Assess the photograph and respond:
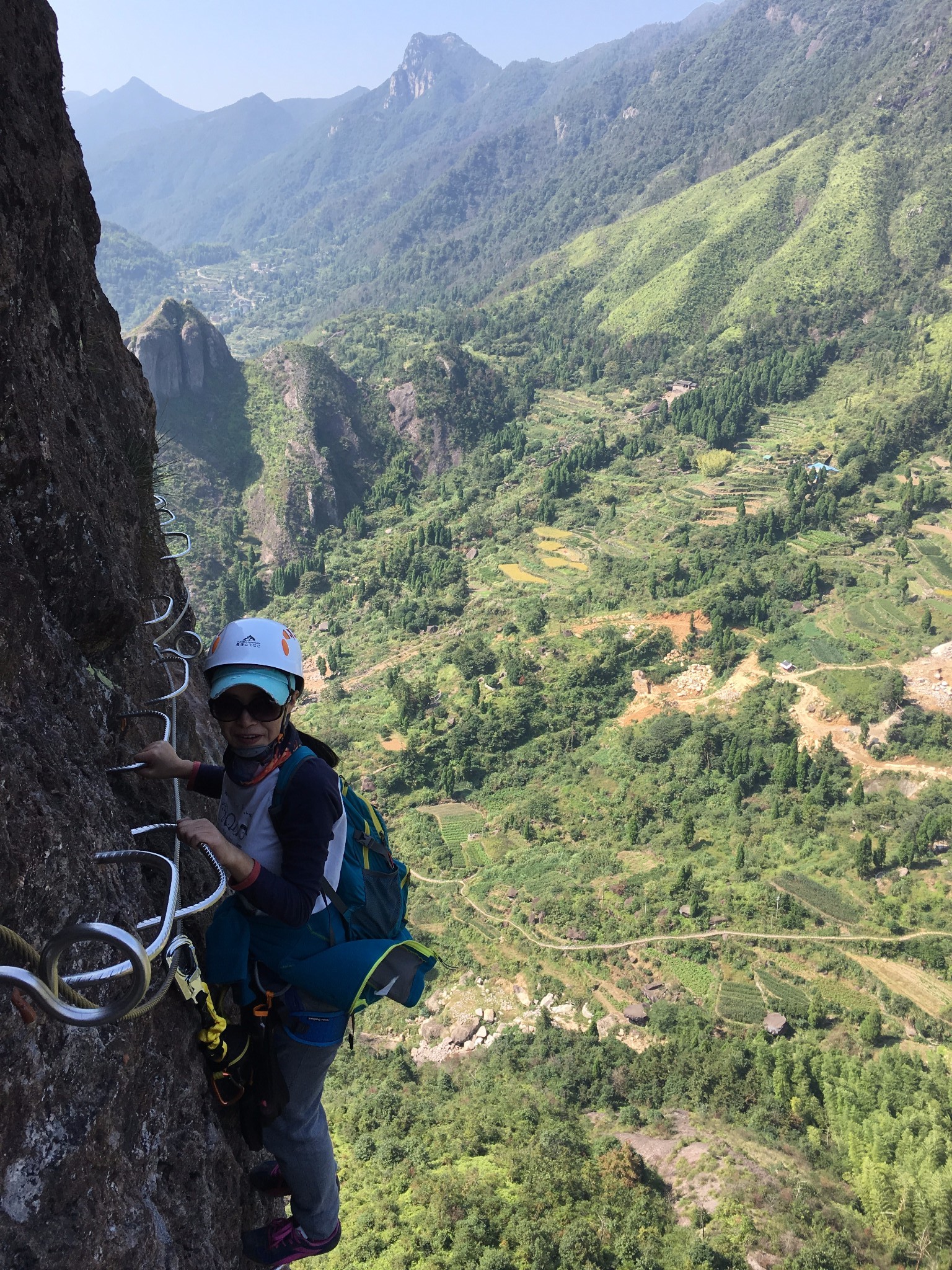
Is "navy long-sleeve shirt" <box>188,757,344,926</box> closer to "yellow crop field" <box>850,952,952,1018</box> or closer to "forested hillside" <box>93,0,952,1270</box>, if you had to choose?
"forested hillside" <box>93,0,952,1270</box>

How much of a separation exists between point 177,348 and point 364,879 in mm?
91325

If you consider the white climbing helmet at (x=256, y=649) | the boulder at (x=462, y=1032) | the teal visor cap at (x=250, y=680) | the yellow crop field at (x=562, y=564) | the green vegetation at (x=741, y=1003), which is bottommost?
the boulder at (x=462, y=1032)


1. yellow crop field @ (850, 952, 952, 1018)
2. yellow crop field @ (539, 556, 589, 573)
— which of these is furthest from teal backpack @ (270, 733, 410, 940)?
yellow crop field @ (539, 556, 589, 573)

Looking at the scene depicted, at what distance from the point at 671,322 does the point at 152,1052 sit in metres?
127

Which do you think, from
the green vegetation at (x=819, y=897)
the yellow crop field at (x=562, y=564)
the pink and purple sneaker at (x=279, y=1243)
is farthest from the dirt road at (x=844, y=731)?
the pink and purple sneaker at (x=279, y=1243)

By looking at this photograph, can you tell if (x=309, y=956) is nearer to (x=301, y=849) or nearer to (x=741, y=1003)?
(x=301, y=849)

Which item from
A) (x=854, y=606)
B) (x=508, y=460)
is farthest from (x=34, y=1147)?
(x=508, y=460)

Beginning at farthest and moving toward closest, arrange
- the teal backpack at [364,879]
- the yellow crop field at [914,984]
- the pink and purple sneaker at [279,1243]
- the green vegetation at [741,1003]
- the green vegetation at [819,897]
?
1. the green vegetation at [819,897]
2. the yellow crop field at [914,984]
3. the green vegetation at [741,1003]
4. the pink and purple sneaker at [279,1243]
5. the teal backpack at [364,879]

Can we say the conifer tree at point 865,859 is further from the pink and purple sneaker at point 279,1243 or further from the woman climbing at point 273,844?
the woman climbing at point 273,844

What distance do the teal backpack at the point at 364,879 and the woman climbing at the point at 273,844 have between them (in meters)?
0.08

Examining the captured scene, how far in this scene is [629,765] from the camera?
1692 inches

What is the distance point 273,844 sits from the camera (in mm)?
3586

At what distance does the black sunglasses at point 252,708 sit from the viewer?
362 cm

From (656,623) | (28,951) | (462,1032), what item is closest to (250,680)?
(28,951)
